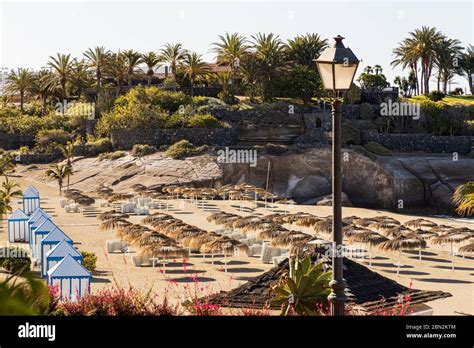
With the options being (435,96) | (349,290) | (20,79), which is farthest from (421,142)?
(349,290)

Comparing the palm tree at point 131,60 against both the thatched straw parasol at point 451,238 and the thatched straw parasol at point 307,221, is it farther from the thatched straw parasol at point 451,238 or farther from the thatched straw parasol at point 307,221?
the thatched straw parasol at point 451,238

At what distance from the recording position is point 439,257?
2984 centimetres

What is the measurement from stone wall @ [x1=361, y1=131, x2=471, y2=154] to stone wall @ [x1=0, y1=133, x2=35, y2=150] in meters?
26.5

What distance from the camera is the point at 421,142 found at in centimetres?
5878

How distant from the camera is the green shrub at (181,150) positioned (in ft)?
175

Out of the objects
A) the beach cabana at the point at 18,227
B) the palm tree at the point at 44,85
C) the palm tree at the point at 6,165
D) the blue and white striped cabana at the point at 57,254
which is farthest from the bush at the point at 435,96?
the blue and white striped cabana at the point at 57,254

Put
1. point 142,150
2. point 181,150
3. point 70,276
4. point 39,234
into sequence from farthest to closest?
point 142,150 → point 181,150 → point 39,234 → point 70,276

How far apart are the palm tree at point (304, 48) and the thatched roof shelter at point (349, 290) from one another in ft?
175

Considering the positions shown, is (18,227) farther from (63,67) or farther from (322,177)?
(63,67)

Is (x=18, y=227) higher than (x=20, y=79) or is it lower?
lower

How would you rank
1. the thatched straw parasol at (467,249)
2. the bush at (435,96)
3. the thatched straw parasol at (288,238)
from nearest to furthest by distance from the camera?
the thatched straw parasol at (467,249), the thatched straw parasol at (288,238), the bush at (435,96)

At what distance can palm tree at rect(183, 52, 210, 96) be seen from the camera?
219 feet

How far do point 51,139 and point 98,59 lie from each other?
28.8 feet
